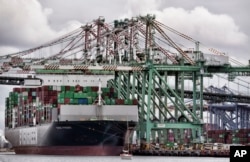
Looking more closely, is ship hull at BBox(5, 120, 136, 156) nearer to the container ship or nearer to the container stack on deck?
the container ship

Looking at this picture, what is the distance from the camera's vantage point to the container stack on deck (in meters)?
81.8

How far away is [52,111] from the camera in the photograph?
274 ft

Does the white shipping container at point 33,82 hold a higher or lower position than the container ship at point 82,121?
higher

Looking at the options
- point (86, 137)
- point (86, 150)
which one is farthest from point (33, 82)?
point (86, 150)

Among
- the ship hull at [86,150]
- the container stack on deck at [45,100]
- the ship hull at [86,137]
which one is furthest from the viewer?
the container stack on deck at [45,100]

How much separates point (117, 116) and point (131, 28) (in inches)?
843

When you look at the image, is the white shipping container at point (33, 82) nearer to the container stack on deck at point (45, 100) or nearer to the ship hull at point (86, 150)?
the container stack on deck at point (45, 100)

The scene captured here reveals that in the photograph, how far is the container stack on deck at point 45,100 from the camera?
81750 millimetres

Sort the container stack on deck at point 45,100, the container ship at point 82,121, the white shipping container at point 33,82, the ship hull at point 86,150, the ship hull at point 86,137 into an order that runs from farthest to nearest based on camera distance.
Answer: the white shipping container at point 33,82 < the container stack on deck at point 45,100 < the container ship at point 82,121 < the ship hull at point 86,137 < the ship hull at point 86,150

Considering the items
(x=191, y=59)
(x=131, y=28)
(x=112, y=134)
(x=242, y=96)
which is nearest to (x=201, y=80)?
(x=191, y=59)

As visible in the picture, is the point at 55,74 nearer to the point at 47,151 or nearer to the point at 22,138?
the point at 22,138

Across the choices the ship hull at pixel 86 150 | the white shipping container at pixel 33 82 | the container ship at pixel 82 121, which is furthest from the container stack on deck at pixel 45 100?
the ship hull at pixel 86 150

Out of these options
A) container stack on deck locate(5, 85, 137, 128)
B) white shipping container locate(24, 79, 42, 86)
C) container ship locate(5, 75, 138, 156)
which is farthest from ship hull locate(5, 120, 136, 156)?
white shipping container locate(24, 79, 42, 86)

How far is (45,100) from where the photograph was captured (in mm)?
87188
